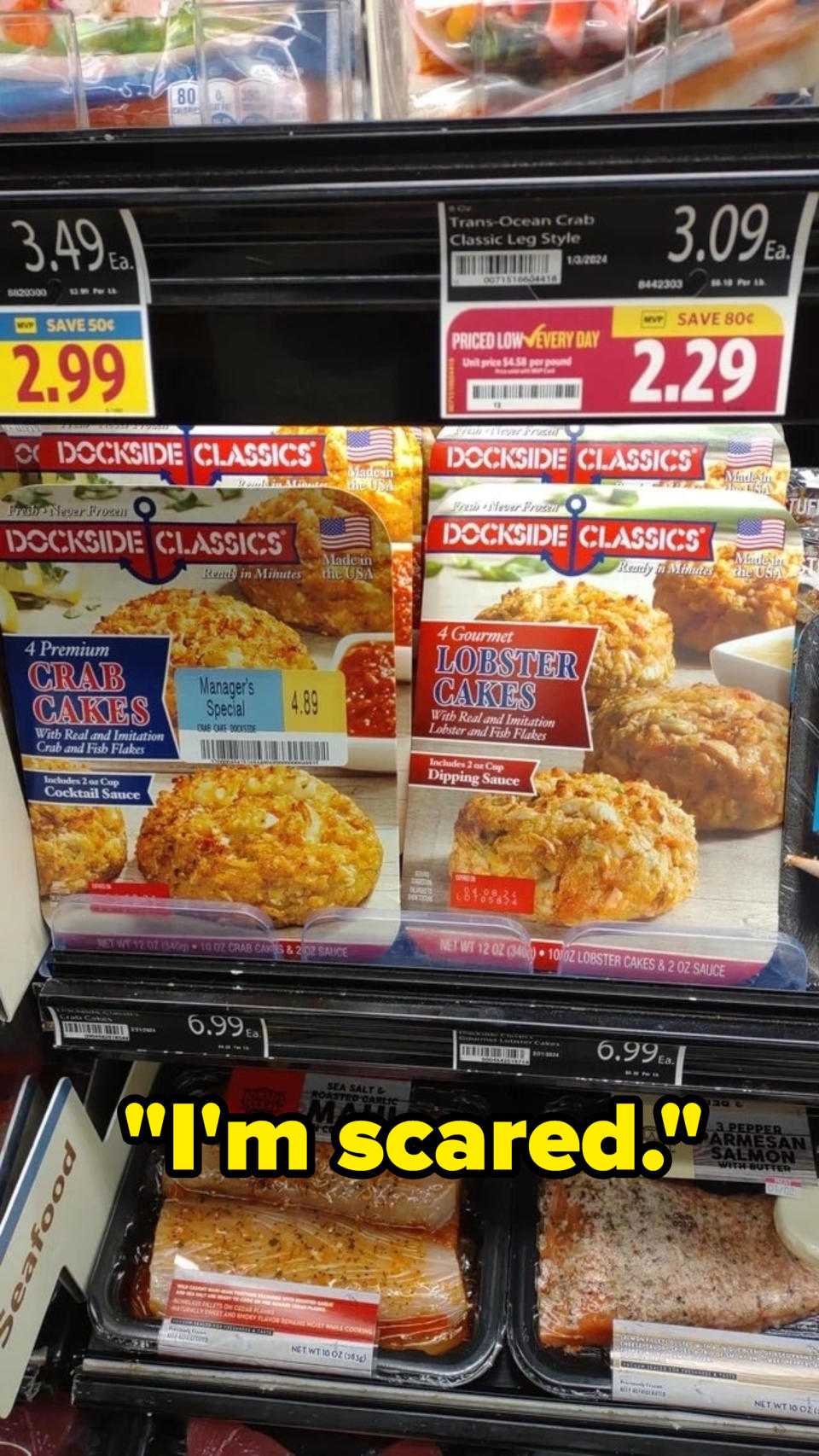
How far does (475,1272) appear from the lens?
1407 mm

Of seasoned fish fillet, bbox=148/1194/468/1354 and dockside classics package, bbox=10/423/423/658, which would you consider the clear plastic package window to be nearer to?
dockside classics package, bbox=10/423/423/658

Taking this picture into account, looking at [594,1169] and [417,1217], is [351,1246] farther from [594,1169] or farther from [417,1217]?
[594,1169]

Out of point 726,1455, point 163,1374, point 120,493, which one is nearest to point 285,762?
point 120,493

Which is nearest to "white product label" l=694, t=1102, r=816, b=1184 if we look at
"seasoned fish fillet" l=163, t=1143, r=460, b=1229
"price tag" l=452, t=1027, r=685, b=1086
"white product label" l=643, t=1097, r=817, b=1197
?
"white product label" l=643, t=1097, r=817, b=1197

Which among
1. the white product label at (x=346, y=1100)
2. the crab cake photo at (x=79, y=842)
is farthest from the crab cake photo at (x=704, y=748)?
the white product label at (x=346, y=1100)

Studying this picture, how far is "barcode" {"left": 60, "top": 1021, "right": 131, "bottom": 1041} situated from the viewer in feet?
3.62

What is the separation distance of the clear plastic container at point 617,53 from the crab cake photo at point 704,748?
503 millimetres

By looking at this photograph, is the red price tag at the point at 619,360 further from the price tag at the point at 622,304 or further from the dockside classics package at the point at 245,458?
the dockside classics package at the point at 245,458

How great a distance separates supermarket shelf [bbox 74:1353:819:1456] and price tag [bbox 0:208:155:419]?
3.79ft

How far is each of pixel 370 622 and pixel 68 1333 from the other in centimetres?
107

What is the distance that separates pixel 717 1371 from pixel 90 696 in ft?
3.48

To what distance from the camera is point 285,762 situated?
3.43ft

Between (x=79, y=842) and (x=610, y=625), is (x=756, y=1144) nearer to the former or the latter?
(x=610, y=625)

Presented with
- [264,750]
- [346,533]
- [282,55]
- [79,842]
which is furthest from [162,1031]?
[282,55]
